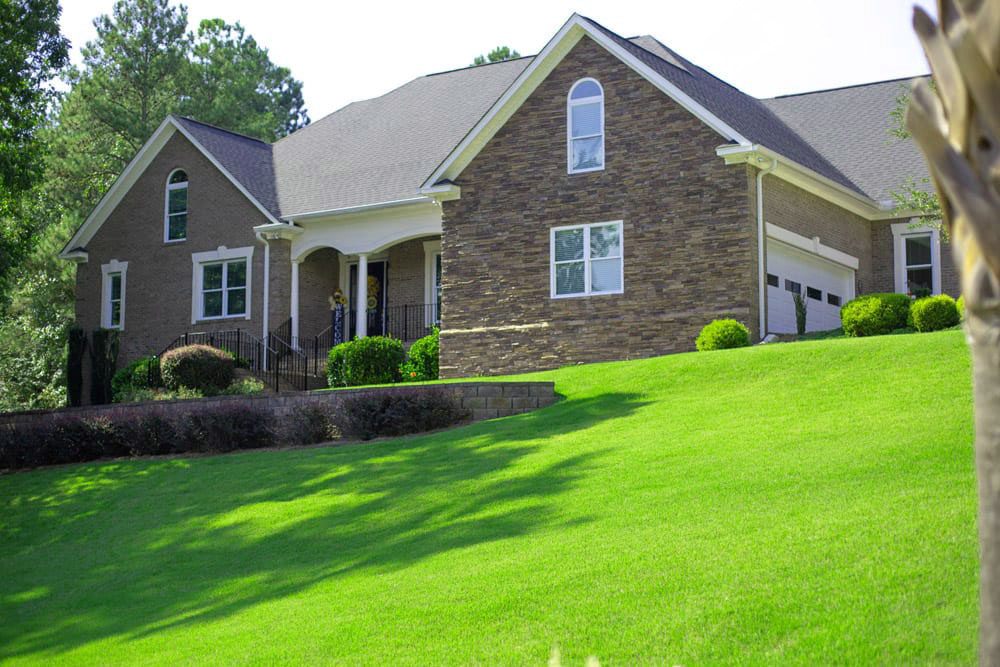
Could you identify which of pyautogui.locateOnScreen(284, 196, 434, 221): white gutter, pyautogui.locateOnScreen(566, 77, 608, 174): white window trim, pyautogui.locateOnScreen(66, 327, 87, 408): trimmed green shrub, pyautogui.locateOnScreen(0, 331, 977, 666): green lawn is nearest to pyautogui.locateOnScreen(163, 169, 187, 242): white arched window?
pyautogui.locateOnScreen(66, 327, 87, 408): trimmed green shrub

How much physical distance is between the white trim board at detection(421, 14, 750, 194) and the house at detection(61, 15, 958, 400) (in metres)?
0.05

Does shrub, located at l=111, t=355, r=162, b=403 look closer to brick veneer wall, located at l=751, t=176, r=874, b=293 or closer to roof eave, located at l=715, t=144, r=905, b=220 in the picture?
roof eave, located at l=715, t=144, r=905, b=220

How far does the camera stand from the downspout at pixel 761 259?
2181 centimetres

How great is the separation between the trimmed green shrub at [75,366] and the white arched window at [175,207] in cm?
371

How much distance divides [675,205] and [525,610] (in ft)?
48.9

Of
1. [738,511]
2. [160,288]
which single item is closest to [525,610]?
[738,511]

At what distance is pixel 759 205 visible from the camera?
2212 centimetres

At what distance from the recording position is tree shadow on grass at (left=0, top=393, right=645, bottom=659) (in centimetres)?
1109

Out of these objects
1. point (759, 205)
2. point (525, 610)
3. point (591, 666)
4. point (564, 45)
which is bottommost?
point (525, 610)

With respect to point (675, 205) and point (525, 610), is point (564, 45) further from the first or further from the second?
point (525, 610)

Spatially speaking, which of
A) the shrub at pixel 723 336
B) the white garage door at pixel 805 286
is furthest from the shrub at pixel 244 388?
the white garage door at pixel 805 286

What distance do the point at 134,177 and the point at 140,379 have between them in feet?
26.1

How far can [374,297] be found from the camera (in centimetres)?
2953

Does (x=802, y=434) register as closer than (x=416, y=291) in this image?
Yes
